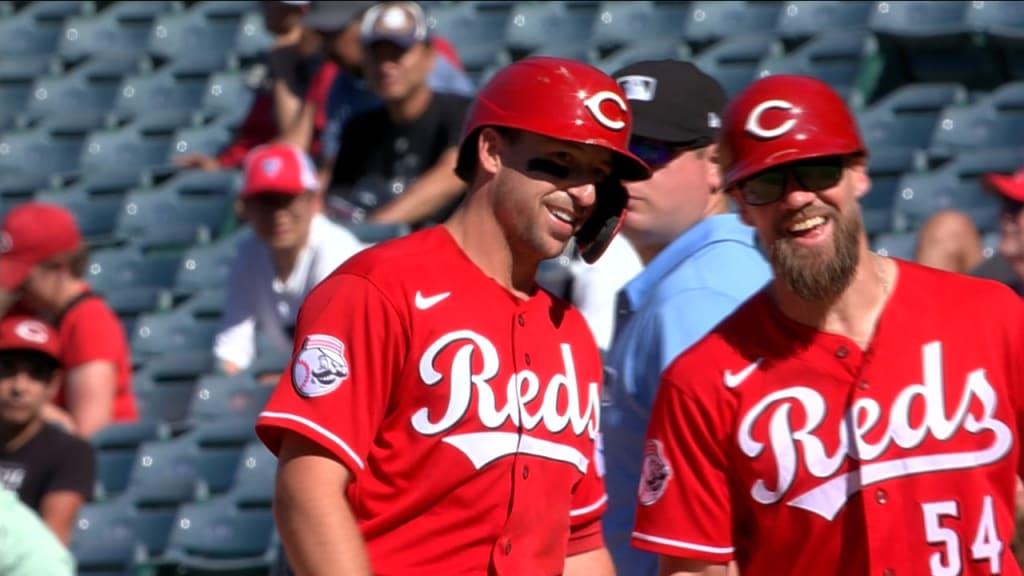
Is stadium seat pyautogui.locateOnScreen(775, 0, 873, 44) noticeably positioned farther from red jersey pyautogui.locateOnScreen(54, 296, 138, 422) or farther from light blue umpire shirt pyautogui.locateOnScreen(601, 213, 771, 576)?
light blue umpire shirt pyautogui.locateOnScreen(601, 213, 771, 576)

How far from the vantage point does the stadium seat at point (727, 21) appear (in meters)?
8.17

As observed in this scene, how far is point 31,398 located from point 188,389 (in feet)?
4.52

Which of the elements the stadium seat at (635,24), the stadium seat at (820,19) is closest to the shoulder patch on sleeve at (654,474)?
the stadium seat at (820,19)

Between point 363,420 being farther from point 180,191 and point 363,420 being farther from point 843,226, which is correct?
point 180,191

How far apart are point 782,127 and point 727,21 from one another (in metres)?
5.46

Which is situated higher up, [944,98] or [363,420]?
[363,420]

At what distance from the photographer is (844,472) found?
2.82 meters

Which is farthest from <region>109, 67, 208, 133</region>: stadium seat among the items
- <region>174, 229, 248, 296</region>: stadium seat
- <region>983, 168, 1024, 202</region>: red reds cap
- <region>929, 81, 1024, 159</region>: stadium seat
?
<region>983, 168, 1024, 202</region>: red reds cap

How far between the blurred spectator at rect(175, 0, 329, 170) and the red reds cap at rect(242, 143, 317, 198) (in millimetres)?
1334

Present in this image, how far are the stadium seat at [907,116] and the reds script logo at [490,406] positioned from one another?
14.3 feet

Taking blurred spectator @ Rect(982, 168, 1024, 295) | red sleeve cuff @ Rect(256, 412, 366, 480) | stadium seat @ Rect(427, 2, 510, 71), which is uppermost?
red sleeve cuff @ Rect(256, 412, 366, 480)

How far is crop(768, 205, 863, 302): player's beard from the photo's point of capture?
9.38ft

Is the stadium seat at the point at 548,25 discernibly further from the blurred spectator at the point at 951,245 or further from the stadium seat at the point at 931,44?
the blurred spectator at the point at 951,245

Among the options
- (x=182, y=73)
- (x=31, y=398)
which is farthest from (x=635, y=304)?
(x=182, y=73)
